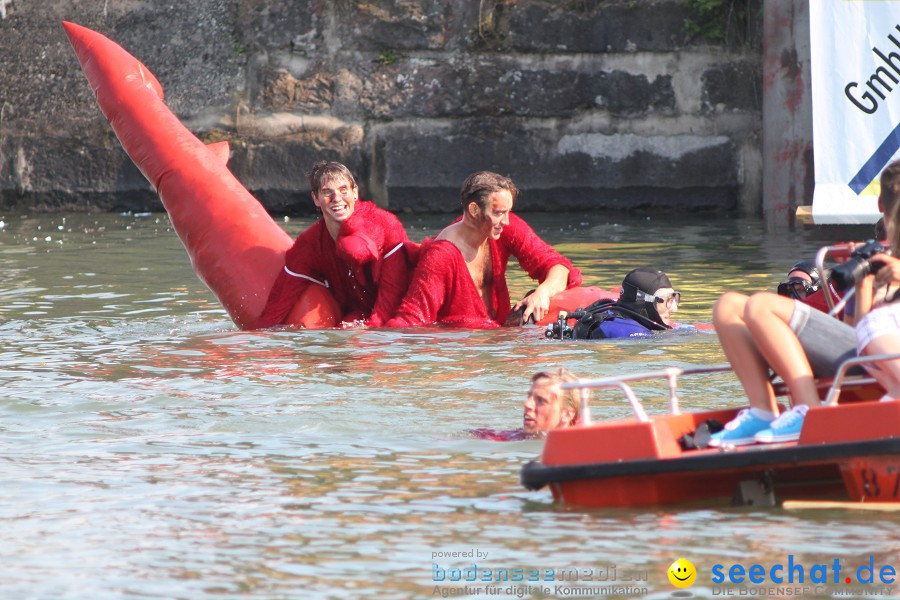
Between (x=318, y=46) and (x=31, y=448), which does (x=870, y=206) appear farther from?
(x=31, y=448)

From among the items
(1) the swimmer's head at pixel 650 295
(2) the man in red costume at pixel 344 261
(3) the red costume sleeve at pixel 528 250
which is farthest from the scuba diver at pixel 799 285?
(2) the man in red costume at pixel 344 261

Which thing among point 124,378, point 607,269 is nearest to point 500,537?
point 124,378

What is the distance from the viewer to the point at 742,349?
166 inches

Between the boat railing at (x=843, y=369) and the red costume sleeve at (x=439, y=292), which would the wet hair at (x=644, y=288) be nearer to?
the red costume sleeve at (x=439, y=292)

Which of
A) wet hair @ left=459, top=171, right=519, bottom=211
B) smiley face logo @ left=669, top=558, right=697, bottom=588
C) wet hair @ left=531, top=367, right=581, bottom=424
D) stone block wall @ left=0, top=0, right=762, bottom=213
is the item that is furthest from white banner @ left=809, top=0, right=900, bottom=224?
smiley face logo @ left=669, top=558, right=697, bottom=588

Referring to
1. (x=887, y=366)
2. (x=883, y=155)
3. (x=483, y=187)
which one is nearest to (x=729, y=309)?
(x=887, y=366)

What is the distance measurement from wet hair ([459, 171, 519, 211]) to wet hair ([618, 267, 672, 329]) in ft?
2.45

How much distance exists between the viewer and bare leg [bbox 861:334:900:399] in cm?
391

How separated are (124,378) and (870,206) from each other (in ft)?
15.8

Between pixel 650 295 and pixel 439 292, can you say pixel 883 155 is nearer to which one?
pixel 650 295

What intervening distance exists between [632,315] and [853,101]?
3.00 m

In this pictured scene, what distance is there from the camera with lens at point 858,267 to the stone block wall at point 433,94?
7061mm

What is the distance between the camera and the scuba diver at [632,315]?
6.71m

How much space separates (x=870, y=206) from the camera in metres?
8.88
